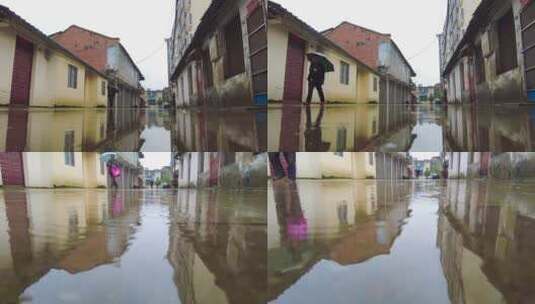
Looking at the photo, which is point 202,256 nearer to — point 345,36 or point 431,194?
point 345,36

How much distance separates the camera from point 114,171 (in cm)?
338

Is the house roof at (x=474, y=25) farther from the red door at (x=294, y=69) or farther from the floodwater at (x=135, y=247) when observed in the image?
the floodwater at (x=135, y=247)

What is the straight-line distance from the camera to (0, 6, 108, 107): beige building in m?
2.72

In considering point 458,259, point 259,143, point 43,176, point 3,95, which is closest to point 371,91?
point 259,143

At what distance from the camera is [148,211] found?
310 cm

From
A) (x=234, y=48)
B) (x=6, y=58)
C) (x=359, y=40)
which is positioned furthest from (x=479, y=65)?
(x=6, y=58)

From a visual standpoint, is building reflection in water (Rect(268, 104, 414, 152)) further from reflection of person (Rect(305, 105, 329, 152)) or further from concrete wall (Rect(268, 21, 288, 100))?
concrete wall (Rect(268, 21, 288, 100))

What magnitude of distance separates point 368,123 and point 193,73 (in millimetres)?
1125

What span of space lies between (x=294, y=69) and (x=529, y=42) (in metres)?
1.48

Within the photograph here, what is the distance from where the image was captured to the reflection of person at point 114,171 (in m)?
3.32

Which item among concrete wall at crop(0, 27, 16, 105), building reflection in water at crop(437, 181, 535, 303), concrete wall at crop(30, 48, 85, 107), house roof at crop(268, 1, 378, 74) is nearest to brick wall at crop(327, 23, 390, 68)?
house roof at crop(268, 1, 378, 74)

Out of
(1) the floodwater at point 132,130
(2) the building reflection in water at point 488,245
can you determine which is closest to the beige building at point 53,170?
(1) the floodwater at point 132,130

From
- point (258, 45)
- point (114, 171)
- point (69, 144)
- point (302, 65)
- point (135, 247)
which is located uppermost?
point (258, 45)

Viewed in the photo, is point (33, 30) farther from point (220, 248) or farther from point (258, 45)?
point (220, 248)
